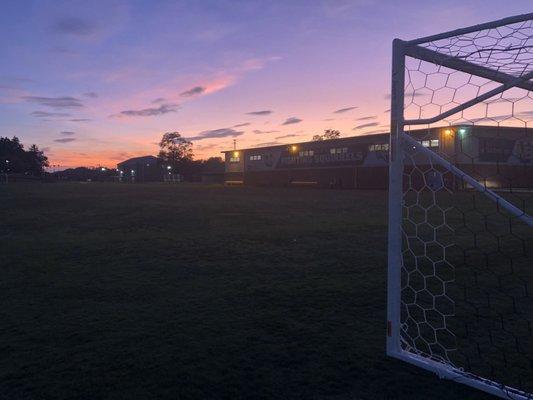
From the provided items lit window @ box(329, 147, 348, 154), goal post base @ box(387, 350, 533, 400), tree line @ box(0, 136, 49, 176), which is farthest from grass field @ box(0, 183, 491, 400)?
tree line @ box(0, 136, 49, 176)

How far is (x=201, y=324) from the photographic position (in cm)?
380

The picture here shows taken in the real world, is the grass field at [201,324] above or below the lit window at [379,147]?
below

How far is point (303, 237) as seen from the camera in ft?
29.6

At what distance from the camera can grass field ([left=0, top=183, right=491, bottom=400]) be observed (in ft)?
8.93

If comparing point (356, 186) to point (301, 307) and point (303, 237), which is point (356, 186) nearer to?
point (303, 237)

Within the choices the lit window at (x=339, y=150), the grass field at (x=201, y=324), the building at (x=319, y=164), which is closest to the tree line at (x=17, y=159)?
the building at (x=319, y=164)

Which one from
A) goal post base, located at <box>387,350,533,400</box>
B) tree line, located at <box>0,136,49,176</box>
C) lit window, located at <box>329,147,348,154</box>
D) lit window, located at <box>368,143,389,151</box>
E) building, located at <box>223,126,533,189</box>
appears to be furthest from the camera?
tree line, located at <box>0,136,49,176</box>

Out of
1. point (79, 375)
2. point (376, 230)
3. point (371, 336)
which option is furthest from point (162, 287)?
point (376, 230)

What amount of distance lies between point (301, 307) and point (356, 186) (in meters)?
37.2

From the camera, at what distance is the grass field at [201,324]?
8.93ft

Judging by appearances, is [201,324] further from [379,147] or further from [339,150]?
[339,150]

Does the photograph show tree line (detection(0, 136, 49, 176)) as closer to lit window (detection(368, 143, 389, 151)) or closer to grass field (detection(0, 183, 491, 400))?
lit window (detection(368, 143, 389, 151))

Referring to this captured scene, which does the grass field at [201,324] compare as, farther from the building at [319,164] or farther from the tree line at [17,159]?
the tree line at [17,159]

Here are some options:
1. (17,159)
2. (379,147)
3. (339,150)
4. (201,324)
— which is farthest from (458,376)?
(17,159)
